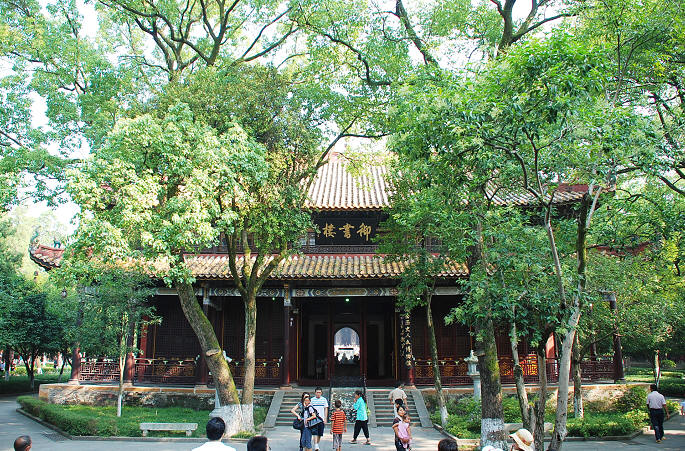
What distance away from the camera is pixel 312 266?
54.2 ft

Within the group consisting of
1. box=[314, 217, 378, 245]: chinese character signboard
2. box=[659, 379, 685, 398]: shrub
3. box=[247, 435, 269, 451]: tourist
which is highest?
box=[314, 217, 378, 245]: chinese character signboard

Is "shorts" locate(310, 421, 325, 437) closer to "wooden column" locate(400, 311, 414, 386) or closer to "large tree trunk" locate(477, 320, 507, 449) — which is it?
"large tree trunk" locate(477, 320, 507, 449)

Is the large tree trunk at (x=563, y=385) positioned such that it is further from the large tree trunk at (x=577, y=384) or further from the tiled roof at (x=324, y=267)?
the tiled roof at (x=324, y=267)

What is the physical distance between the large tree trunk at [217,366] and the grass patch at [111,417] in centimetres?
114

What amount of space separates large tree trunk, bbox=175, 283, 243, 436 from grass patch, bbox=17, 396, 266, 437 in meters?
1.14

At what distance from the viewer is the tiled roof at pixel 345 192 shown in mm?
17203

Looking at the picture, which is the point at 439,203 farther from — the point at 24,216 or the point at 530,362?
the point at 24,216

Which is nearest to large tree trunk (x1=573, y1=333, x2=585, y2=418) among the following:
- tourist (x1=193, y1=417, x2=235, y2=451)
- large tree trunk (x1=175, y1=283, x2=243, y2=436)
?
large tree trunk (x1=175, y1=283, x2=243, y2=436)

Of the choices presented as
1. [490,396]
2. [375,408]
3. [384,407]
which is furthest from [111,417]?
[490,396]

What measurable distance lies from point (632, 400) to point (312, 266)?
10725 mm

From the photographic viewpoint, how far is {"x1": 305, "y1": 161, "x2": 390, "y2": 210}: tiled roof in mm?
17203

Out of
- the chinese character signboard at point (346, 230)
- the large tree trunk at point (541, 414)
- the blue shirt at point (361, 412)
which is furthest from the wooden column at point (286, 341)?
A: the large tree trunk at point (541, 414)

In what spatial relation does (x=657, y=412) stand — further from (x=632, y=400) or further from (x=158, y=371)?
(x=158, y=371)

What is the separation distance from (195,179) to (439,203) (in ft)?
15.4
